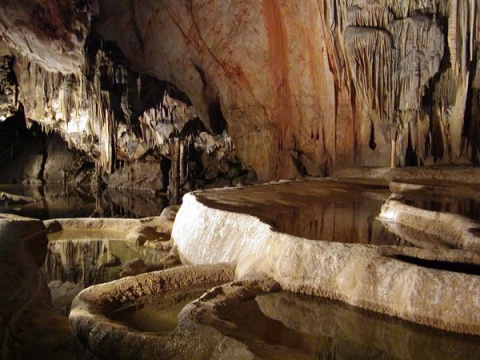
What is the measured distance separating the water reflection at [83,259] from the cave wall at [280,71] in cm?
539

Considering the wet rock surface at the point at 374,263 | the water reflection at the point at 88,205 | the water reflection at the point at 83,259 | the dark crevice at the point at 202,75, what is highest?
the dark crevice at the point at 202,75

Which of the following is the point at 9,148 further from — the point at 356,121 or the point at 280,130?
the point at 356,121

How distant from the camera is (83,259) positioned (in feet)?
22.9

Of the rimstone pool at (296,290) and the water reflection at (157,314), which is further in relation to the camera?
the water reflection at (157,314)

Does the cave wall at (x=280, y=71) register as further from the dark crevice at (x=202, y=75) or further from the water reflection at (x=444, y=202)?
the water reflection at (x=444, y=202)

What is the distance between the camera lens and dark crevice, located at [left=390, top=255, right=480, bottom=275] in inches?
131

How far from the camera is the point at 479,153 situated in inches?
337

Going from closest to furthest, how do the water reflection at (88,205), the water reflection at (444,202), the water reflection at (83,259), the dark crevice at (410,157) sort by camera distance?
the water reflection at (444,202)
the water reflection at (83,259)
the dark crevice at (410,157)
the water reflection at (88,205)

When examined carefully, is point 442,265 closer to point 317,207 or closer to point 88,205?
point 317,207

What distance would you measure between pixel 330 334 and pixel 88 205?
46.4ft

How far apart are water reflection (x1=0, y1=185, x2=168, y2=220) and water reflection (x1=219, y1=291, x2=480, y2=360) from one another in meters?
9.97

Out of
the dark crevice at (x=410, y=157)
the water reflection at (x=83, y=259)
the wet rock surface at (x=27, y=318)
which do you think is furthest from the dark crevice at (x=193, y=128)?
the wet rock surface at (x=27, y=318)

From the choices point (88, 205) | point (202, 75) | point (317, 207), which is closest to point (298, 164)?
→ point (202, 75)

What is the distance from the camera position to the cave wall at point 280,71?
8336mm
